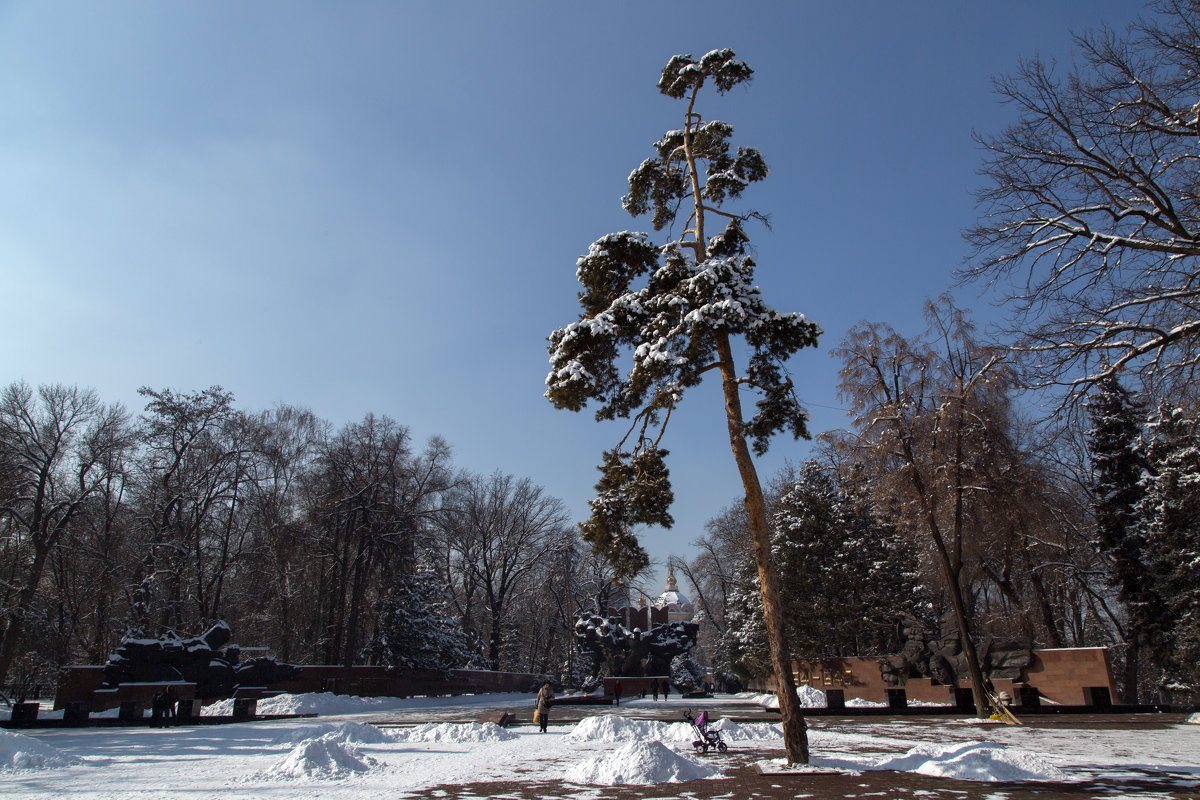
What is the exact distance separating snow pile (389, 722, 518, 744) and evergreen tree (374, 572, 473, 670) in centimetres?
2088

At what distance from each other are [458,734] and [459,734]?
0.03 metres

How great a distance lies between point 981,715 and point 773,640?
11.8 m

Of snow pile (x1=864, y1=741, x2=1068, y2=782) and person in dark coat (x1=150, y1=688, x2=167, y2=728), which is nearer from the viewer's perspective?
snow pile (x1=864, y1=741, x2=1068, y2=782)

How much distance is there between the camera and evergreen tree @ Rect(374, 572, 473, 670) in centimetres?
3781

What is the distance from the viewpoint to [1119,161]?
8758 millimetres

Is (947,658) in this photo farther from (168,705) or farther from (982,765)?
(168,705)

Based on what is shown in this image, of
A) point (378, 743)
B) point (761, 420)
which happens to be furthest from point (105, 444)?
point (761, 420)

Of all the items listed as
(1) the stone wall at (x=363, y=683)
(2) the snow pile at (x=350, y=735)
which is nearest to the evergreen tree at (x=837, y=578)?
(1) the stone wall at (x=363, y=683)

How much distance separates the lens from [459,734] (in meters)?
16.2

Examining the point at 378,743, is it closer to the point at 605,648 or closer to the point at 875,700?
the point at 875,700

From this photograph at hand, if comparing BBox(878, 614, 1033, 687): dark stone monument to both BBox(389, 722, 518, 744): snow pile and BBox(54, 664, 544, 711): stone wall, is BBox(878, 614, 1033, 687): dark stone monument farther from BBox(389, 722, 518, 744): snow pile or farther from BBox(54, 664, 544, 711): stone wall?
BBox(54, 664, 544, 711): stone wall

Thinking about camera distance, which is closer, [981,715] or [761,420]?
[761,420]

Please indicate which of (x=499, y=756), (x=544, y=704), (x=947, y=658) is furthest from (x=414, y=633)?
(x=499, y=756)

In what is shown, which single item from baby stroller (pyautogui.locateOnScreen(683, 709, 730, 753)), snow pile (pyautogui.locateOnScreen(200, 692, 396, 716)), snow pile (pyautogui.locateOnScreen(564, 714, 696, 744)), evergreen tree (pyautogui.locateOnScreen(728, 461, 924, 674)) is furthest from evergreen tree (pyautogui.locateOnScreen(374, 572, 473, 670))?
baby stroller (pyautogui.locateOnScreen(683, 709, 730, 753))
